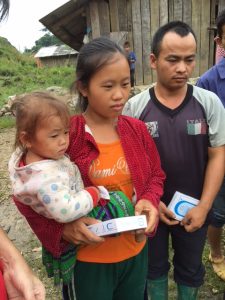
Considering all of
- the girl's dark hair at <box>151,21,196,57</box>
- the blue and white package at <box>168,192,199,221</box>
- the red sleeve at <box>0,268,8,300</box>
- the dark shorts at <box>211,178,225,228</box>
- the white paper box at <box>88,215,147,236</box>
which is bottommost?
the dark shorts at <box>211,178,225,228</box>

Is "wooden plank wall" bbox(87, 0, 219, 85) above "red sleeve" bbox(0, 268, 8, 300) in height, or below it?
above

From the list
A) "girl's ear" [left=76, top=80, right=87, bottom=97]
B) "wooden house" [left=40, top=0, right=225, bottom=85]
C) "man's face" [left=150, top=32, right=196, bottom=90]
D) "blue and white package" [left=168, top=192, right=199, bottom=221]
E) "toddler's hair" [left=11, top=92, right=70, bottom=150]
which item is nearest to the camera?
"toddler's hair" [left=11, top=92, right=70, bottom=150]

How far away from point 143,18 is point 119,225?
19.3 ft

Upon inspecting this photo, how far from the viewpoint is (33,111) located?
1.54m

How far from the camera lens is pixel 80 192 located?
5.16ft

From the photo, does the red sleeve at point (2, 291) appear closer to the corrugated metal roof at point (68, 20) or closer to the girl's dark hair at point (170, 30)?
the girl's dark hair at point (170, 30)

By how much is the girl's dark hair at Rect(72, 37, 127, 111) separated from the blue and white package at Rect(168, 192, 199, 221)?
900 mm

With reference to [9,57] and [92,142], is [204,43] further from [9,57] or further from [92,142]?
[9,57]

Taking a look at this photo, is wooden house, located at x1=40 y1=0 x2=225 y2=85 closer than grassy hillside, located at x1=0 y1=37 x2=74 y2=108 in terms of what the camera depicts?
Yes

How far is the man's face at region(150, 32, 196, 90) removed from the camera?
80.8 inches

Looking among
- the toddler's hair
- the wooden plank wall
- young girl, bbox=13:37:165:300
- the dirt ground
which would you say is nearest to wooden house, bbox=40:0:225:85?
the wooden plank wall

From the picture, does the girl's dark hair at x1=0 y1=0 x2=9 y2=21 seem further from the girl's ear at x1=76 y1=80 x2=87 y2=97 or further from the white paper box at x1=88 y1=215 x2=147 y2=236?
the white paper box at x1=88 y1=215 x2=147 y2=236

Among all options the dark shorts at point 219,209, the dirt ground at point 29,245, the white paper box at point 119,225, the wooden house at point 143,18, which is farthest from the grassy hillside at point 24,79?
the white paper box at point 119,225

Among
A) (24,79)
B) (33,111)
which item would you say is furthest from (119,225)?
(24,79)
